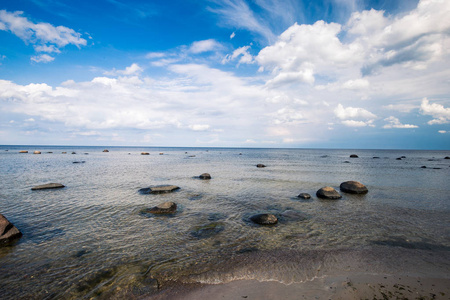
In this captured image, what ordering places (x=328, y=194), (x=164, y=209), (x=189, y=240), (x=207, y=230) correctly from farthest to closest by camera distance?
(x=328, y=194), (x=164, y=209), (x=207, y=230), (x=189, y=240)

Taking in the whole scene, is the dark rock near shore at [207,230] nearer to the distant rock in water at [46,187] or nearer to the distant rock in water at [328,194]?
the distant rock in water at [328,194]

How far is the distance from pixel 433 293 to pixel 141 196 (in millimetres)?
17837

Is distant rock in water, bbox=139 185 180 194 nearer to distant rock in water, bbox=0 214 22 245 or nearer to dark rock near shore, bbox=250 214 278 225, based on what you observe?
distant rock in water, bbox=0 214 22 245

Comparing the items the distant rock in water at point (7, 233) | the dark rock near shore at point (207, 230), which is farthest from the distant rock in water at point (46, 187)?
the dark rock near shore at point (207, 230)

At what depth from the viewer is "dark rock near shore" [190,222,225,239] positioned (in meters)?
9.82

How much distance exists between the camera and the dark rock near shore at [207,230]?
9.82 metres

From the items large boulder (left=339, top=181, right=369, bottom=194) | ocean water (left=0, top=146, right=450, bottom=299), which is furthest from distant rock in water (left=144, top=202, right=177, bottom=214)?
large boulder (left=339, top=181, right=369, bottom=194)

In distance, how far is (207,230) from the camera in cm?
1043

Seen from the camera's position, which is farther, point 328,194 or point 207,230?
point 328,194

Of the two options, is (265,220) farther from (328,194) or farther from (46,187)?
(46,187)

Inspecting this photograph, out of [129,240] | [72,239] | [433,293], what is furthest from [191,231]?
[433,293]

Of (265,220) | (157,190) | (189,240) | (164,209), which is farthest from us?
(157,190)

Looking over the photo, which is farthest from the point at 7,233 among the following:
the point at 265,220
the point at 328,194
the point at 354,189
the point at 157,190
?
the point at 354,189

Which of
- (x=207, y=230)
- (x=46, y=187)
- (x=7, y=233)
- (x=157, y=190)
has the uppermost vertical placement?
(x=7, y=233)
